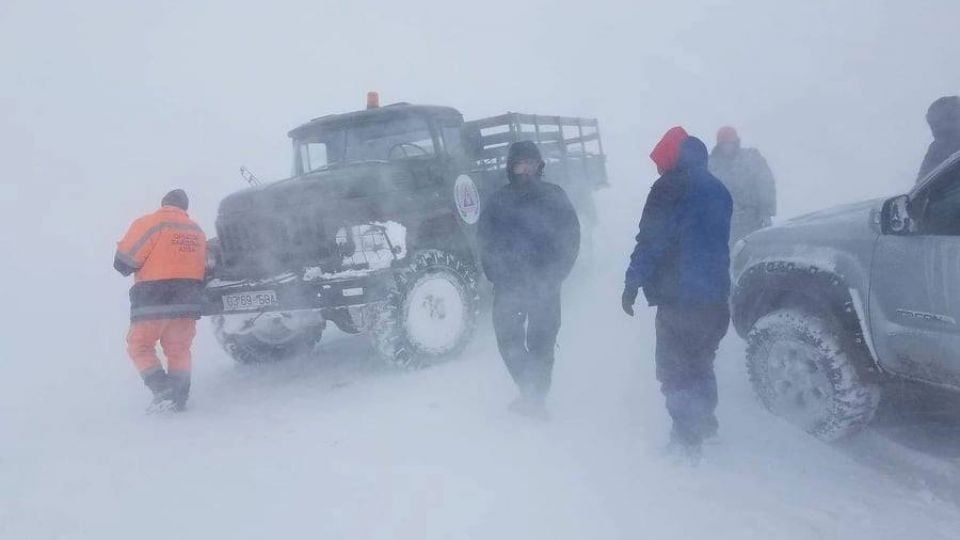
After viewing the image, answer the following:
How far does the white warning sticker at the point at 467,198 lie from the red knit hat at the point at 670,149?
2.95m

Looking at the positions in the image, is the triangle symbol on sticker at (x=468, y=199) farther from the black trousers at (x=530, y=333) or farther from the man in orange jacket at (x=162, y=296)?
the man in orange jacket at (x=162, y=296)

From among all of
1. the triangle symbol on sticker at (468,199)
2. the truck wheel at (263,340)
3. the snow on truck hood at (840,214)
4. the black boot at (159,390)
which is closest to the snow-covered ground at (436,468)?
the black boot at (159,390)

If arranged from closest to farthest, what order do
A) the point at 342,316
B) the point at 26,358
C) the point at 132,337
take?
the point at 132,337, the point at 342,316, the point at 26,358

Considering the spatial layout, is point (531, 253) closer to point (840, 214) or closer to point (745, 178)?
point (840, 214)

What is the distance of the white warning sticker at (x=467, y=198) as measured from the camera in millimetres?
6117

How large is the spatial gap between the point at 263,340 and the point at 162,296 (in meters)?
1.39

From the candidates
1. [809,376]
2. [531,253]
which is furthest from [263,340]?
[809,376]

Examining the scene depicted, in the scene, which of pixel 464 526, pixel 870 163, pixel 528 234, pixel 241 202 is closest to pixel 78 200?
pixel 241 202

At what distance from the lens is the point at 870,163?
1427 centimetres

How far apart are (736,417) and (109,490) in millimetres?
3753

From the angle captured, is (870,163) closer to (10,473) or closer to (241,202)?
(241,202)

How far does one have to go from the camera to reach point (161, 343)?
4961 millimetres

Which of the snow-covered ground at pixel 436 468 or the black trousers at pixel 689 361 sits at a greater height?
the black trousers at pixel 689 361

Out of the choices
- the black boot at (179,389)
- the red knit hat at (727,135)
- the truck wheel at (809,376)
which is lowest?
the black boot at (179,389)
